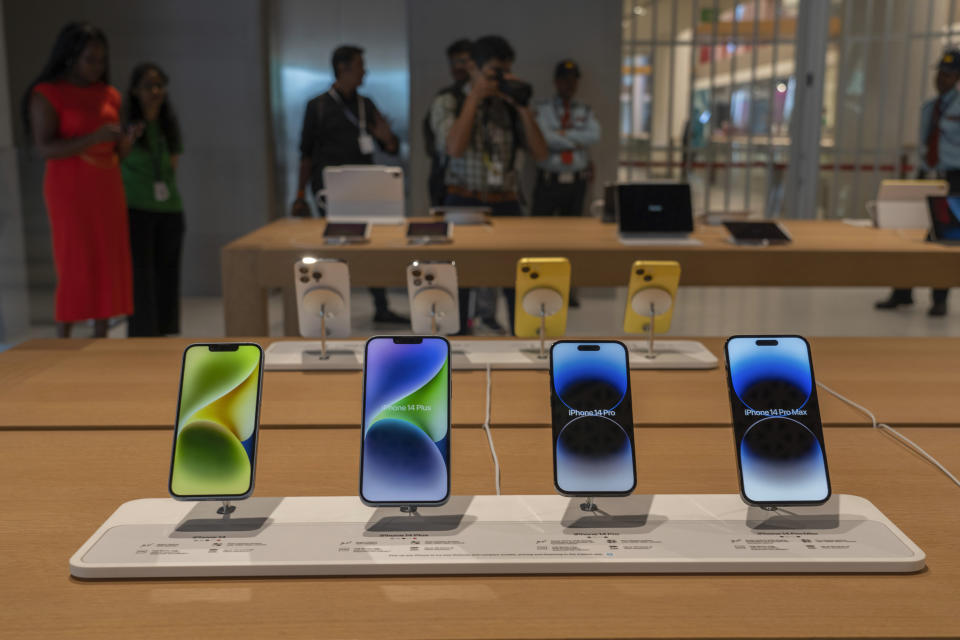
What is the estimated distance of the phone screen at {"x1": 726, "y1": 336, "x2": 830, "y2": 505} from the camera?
3.12ft

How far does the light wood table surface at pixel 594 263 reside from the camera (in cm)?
296

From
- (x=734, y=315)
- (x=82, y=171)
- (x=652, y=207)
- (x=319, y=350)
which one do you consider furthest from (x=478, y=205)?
(x=319, y=350)

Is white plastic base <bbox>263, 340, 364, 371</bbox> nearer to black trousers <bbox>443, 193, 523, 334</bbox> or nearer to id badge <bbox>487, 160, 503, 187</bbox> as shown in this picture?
black trousers <bbox>443, 193, 523, 334</bbox>

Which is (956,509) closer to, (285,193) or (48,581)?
(48,581)

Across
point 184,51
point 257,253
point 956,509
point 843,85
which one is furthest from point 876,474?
point 843,85

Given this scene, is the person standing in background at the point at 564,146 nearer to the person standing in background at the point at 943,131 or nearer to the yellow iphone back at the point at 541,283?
the person standing in background at the point at 943,131

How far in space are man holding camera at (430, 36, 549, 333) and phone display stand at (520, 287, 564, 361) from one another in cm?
206

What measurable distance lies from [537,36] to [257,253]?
3548 millimetres

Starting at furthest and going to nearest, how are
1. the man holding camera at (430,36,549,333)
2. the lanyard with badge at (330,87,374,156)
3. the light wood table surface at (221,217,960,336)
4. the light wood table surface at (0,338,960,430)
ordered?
the lanyard with badge at (330,87,374,156) → the man holding camera at (430,36,549,333) → the light wood table surface at (221,217,960,336) → the light wood table surface at (0,338,960,430)

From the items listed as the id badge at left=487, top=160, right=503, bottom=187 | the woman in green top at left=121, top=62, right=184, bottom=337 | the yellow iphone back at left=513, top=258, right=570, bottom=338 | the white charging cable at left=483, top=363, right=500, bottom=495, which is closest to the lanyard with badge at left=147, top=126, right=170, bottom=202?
the woman in green top at left=121, top=62, right=184, bottom=337

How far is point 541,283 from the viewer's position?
5.37 ft

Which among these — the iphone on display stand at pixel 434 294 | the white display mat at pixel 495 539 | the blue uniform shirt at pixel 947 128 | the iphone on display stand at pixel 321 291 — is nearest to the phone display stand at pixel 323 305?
the iphone on display stand at pixel 321 291

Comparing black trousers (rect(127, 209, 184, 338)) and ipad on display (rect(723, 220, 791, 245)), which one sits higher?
ipad on display (rect(723, 220, 791, 245))

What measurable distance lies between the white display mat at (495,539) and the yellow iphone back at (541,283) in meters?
0.68
